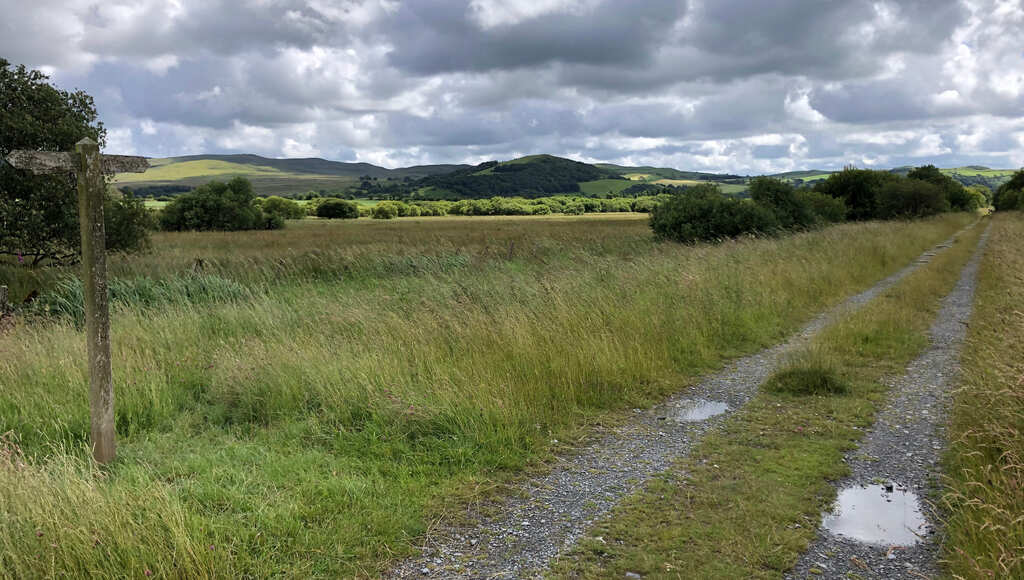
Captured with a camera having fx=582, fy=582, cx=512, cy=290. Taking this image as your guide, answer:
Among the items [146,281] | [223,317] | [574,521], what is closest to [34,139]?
[146,281]

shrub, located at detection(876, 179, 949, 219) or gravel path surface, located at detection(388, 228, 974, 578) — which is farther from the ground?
shrub, located at detection(876, 179, 949, 219)

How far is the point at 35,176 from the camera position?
1611 cm

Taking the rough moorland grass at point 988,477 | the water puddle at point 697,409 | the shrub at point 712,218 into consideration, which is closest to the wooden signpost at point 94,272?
the water puddle at point 697,409

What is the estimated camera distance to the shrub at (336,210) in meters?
93.1

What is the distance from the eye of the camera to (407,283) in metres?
15.1

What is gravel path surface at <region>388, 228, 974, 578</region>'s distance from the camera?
398 centimetres

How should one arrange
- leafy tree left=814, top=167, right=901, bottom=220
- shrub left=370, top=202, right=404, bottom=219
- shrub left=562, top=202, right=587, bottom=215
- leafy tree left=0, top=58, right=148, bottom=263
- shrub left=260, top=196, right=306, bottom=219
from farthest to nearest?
shrub left=562, top=202, right=587, bottom=215, shrub left=370, top=202, right=404, bottom=219, shrub left=260, top=196, right=306, bottom=219, leafy tree left=814, top=167, right=901, bottom=220, leafy tree left=0, top=58, right=148, bottom=263

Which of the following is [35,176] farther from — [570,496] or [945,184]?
[945,184]

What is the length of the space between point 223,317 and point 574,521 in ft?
26.1

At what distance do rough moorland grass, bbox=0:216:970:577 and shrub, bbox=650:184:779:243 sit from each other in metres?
14.7

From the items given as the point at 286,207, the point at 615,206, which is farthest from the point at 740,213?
the point at 615,206

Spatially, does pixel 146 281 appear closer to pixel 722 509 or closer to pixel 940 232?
pixel 722 509

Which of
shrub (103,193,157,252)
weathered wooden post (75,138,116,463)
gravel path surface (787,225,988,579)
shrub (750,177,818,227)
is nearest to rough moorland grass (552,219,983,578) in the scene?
gravel path surface (787,225,988,579)

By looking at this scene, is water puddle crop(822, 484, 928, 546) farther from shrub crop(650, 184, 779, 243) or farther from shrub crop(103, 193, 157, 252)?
shrub crop(650, 184, 779, 243)
